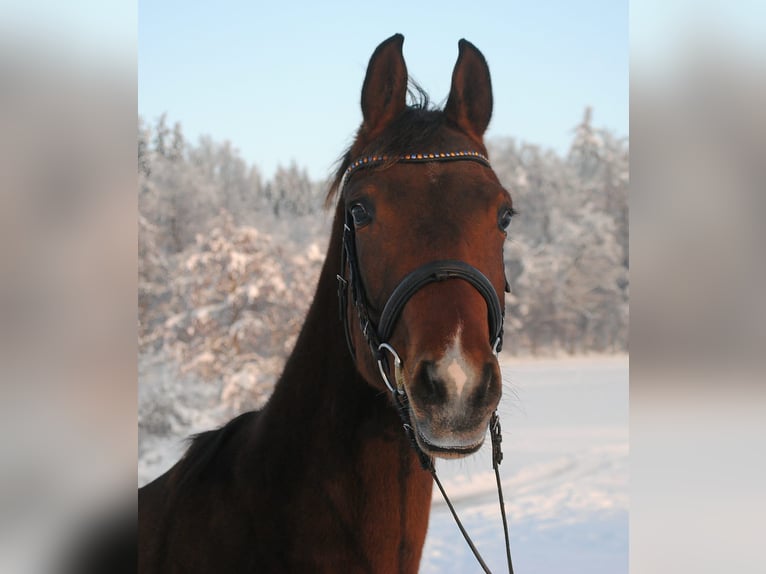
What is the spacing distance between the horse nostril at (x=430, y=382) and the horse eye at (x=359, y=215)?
573 mm

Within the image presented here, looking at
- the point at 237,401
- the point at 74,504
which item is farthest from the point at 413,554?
the point at 237,401

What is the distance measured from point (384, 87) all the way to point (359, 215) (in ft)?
1.67

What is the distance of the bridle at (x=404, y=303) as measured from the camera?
1983mm

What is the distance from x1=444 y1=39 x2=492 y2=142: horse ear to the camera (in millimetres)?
2457

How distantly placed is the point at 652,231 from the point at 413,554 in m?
1.73

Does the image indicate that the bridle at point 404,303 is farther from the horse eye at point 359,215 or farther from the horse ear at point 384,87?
the horse ear at point 384,87

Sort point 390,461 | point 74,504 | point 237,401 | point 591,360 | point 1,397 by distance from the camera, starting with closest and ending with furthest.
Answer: point 1,397
point 74,504
point 390,461
point 237,401
point 591,360

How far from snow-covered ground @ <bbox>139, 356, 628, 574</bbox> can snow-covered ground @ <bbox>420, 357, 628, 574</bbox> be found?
0.02 metres

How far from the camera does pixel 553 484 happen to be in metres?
13.4

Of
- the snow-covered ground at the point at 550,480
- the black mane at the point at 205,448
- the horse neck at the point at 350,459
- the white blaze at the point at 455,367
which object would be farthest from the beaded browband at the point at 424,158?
the snow-covered ground at the point at 550,480

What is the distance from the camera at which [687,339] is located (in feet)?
2.87

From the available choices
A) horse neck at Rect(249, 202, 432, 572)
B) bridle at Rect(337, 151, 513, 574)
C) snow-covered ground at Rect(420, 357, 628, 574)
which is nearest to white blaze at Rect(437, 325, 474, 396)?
bridle at Rect(337, 151, 513, 574)

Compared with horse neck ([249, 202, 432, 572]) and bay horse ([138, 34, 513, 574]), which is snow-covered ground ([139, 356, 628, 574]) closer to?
bay horse ([138, 34, 513, 574])

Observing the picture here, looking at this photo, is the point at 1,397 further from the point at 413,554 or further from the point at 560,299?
the point at 560,299
